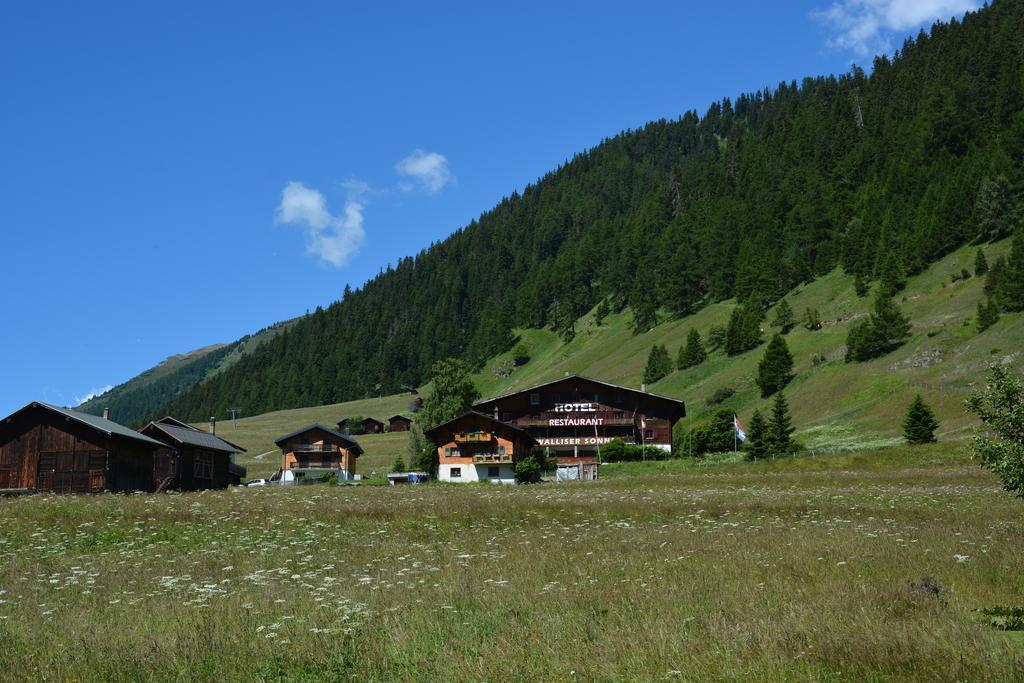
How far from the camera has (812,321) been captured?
124500mm

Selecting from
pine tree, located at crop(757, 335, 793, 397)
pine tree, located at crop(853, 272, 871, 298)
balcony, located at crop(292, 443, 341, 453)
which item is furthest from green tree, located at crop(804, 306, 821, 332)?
balcony, located at crop(292, 443, 341, 453)

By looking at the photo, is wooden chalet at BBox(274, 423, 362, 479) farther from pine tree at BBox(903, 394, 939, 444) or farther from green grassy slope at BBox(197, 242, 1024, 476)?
pine tree at BBox(903, 394, 939, 444)

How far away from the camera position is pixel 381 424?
162 m

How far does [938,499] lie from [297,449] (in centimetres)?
7894

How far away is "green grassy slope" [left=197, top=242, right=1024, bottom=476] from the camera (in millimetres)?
81125

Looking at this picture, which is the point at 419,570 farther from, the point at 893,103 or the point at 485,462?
the point at 893,103

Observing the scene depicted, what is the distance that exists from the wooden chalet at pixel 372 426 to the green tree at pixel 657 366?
179ft

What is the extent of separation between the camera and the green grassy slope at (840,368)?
266 ft

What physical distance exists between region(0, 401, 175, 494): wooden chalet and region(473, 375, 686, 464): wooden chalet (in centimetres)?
5067

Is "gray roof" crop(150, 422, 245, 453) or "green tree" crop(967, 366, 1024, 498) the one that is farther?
"gray roof" crop(150, 422, 245, 453)

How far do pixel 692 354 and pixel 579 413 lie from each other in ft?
141

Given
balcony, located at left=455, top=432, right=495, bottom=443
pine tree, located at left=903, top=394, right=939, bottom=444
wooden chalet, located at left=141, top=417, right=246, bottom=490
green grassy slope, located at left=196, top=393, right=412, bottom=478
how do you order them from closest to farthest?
1. pine tree, located at left=903, top=394, right=939, bottom=444
2. wooden chalet, located at left=141, top=417, right=246, bottom=490
3. balcony, located at left=455, top=432, right=495, bottom=443
4. green grassy slope, located at left=196, top=393, right=412, bottom=478

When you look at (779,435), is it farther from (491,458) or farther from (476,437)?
(476,437)

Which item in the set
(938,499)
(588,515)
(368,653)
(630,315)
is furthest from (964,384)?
(630,315)
